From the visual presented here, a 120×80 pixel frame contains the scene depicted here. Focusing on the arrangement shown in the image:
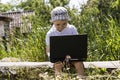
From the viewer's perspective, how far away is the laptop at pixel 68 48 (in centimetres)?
427

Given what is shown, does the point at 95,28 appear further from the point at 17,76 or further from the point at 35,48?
the point at 17,76

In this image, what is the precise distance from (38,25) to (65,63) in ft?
8.06

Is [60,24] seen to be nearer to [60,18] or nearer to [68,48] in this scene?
[60,18]

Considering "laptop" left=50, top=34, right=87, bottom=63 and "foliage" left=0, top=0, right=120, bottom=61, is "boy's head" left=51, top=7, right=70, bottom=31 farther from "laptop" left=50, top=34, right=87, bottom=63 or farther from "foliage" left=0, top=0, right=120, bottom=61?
"foliage" left=0, top=0, right=120, bottom=61

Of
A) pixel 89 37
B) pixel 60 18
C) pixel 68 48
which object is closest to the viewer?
pixel 68 48

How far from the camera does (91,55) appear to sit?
5.62 m

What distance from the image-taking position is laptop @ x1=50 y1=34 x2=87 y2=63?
4.27 metres

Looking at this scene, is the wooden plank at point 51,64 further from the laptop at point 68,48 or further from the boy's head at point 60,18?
the boy's head at point 60,18

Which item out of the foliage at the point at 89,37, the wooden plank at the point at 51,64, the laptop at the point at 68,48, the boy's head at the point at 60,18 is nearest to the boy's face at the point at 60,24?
the boy's head at the point at 60,18

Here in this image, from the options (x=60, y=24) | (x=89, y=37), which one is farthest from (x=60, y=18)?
(x=89, y=37)

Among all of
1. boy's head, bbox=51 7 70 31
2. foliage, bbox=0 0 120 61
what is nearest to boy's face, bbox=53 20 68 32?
boy's head, bbox=51 7 70 31

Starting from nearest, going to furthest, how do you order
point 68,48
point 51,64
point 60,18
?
point 68,48
point 60,18
point 51,64

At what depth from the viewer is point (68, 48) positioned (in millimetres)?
4309

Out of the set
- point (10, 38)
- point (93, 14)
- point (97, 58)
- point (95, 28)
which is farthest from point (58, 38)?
point (10, 38)
